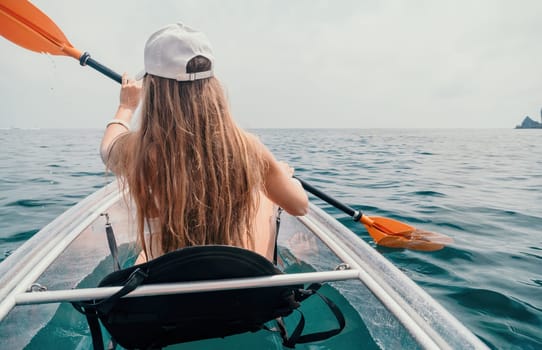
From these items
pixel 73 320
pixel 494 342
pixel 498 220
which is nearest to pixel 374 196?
pixel 498 220

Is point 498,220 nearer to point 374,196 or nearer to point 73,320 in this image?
point 374,196

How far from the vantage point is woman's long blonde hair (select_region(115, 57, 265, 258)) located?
1.30 meters

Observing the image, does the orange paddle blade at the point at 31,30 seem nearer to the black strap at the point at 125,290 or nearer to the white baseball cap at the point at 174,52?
the white baseball cap at the point at 174,52

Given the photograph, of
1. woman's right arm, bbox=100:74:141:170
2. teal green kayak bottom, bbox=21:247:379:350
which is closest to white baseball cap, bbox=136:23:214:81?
woman's right arm, bbox=100:74:141:170

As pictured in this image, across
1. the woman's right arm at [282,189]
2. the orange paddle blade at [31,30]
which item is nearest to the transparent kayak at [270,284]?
the woman's right arm at [282,189]

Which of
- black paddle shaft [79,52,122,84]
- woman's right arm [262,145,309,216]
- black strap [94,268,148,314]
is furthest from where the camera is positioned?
black paddle shaft [79,52,122,84]

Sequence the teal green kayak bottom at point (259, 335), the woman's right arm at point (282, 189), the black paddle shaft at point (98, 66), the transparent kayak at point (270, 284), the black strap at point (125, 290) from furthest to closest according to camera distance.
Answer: the black paddle shaft at point (98, 66) → the teal green kayak bottom at point (259, 335) → the woman's right arm at point (282, 189) → the transparent kayak at point (270, 284) → the black strap at point (125, 290)

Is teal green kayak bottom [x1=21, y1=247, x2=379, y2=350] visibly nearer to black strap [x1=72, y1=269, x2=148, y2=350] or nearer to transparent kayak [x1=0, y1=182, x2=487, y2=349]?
transparent kayak [x1=0, y1=182, x2=487, y2=349]

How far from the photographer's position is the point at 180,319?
1.14m

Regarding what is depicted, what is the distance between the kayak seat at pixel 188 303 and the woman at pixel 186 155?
0.25 m

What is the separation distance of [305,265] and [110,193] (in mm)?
1997

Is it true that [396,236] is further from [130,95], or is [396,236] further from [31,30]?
[31,30]

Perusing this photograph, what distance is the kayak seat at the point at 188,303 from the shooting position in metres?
1.06

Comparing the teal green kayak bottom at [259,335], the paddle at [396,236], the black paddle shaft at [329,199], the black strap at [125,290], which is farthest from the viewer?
the paddle at [396,236]
